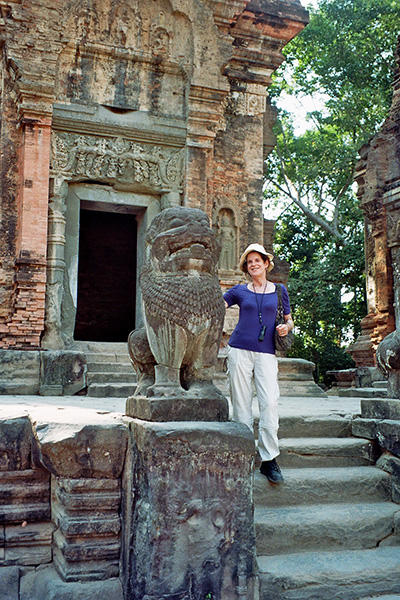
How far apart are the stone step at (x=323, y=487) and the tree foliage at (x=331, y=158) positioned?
49.8 ft

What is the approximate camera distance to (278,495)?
137 inches

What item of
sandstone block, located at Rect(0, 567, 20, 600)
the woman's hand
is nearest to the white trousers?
the woman's hand

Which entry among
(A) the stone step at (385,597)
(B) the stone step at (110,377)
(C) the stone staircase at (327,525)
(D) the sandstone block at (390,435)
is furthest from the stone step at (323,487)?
(B) the stone step at (110,377)

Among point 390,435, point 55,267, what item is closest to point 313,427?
point 390,435

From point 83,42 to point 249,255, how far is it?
20.7 ft

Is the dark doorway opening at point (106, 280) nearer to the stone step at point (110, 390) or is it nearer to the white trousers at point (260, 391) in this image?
the stone step at point (110, 390)

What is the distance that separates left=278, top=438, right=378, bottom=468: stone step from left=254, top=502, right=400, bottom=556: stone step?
42 centimetres

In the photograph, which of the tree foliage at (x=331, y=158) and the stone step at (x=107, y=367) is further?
the tree foliage at (x=331, y=158)

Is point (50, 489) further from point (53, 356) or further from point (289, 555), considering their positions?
point (53, 356)

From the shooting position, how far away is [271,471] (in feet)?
11.5

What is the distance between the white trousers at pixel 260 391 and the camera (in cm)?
349

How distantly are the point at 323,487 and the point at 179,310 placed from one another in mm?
1554

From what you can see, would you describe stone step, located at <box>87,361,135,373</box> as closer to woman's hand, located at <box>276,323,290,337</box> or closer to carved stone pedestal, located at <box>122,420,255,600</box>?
woman's hand, located at <box>276,323,290,337</box>

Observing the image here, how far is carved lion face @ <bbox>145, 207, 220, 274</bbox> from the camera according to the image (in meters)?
3.11
